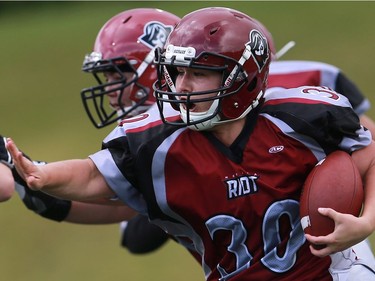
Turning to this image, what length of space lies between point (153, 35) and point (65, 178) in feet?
4.43

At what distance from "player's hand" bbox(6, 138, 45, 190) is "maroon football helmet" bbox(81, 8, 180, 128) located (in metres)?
1.21

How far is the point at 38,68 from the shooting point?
1184 centimetres

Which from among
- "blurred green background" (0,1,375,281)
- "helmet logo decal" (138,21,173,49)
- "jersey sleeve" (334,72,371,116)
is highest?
"helmet logo decal" (138,21,173,49)

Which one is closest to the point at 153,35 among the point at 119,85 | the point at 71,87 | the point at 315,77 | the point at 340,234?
the point at 119,85

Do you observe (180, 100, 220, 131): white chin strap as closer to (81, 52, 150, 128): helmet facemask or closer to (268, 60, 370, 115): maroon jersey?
(81, 52, 150, 128): helmet facemask

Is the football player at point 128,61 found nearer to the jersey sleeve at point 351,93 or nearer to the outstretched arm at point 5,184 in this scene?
the jersey sleeve at point 351,93

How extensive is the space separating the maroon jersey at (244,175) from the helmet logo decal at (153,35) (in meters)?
1.06

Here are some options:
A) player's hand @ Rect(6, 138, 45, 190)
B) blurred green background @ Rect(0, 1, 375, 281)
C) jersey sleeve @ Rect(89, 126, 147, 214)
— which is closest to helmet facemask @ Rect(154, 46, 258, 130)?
jersey sleeve @ Rect(89, 126, 147, 214)

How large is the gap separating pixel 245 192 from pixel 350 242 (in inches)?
14.8

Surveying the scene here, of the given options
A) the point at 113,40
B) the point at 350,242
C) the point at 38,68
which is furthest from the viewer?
the point at 38,68

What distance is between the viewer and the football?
2.86 metres

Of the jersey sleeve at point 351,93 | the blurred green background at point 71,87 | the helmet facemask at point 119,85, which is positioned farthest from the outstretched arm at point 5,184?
the blurred green background at point 71,87

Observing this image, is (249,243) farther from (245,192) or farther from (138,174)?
(138,174)

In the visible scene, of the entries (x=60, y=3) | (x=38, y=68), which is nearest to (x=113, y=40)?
(x=38, y=68)
